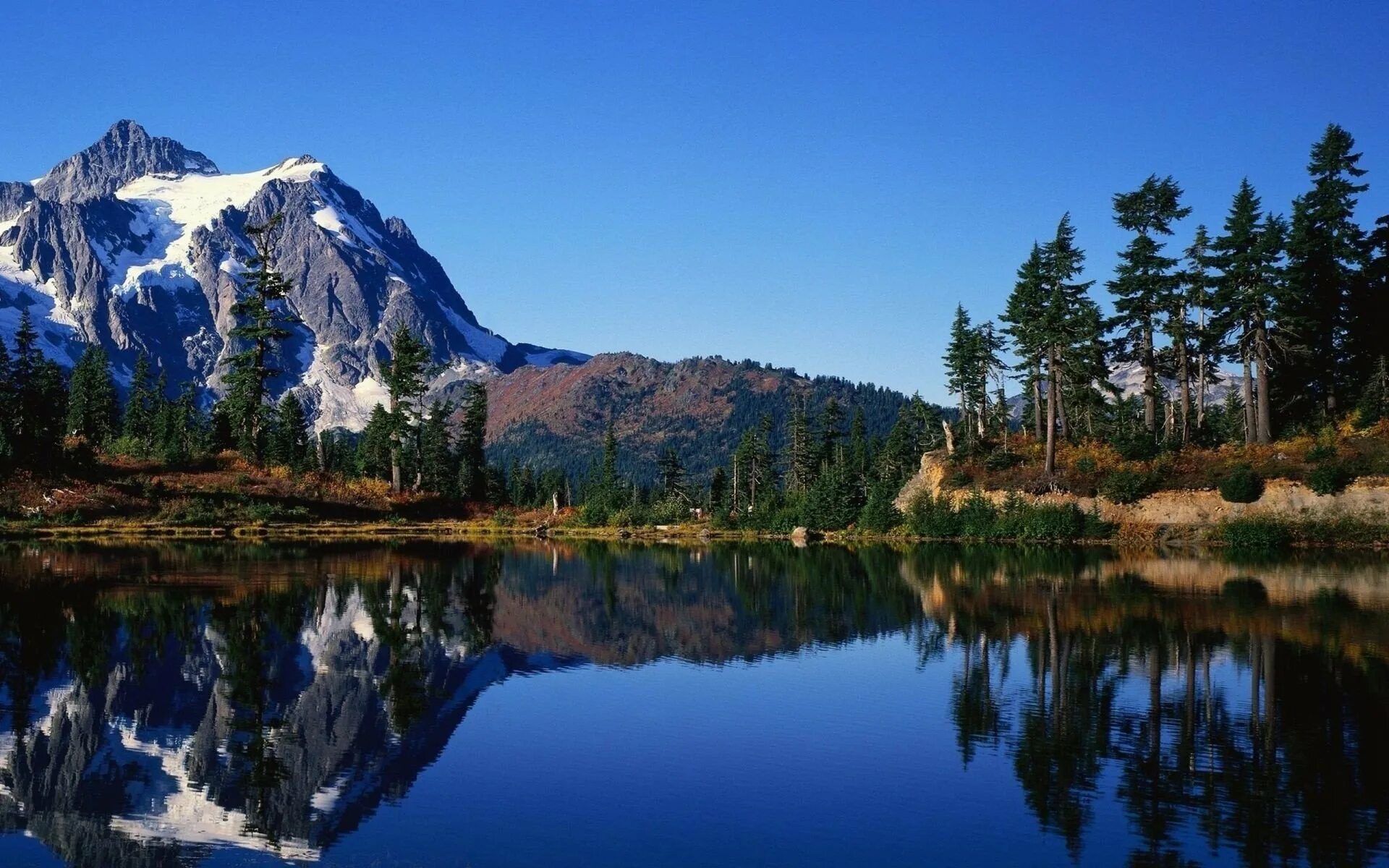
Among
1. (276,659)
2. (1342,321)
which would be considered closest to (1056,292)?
(1342,321)

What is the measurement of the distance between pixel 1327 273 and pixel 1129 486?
1699 cm

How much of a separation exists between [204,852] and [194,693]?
8.74 m

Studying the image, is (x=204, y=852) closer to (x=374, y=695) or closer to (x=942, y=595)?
(x=374, y=695)

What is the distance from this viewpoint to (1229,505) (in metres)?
60.1

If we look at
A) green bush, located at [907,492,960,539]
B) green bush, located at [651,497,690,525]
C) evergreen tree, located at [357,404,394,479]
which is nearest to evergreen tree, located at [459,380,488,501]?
evergreen tree, located at [357,404,394,479]

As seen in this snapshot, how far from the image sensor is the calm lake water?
14062mm

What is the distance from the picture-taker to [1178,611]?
107 ft

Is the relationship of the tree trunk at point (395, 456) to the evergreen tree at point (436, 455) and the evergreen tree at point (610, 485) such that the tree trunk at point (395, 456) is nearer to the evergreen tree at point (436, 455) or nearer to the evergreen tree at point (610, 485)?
the evergreen tree at point (610, 485)

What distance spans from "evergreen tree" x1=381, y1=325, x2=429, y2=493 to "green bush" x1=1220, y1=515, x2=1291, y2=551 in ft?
174

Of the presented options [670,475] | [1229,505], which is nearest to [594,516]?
[670,475]

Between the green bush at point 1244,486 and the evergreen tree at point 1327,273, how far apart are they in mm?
8504

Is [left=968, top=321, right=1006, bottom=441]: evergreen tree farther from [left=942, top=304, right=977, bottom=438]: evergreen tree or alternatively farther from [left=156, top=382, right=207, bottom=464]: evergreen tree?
[left=156, top=382, right=207, bottom=464]: evergreen tree

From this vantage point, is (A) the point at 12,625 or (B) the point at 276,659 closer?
(B) the point at 276,659

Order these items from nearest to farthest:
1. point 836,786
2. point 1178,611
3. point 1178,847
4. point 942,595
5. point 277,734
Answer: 1. point 1178,847
2. point 836,786
3. point 277,734
4. point 1178,611
5. point 942,595
